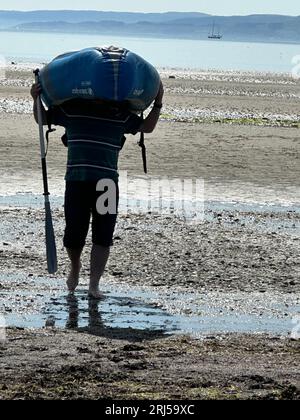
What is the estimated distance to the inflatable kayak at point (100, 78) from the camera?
8961 mm

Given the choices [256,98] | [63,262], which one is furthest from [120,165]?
[256,98]

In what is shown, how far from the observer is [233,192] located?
15.9m

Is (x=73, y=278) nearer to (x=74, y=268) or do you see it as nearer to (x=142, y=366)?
(x=74, y=268)

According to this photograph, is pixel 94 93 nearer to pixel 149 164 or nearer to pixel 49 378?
pixel 49 378

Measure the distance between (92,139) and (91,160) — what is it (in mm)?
157

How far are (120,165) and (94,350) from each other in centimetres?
1037

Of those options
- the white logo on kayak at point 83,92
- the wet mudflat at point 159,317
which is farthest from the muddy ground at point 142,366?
the white logo on kayak at point 83,92

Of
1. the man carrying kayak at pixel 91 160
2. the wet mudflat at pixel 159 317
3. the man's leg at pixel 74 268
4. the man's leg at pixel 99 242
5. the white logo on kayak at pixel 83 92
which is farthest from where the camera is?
the man's leg at pixel 74 268

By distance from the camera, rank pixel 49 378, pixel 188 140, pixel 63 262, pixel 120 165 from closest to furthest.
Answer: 1. pixel 49 378
2. pixel 63 262
3. pixel 120 165
4. pixel 188 140

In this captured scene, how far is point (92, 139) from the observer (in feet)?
29.8

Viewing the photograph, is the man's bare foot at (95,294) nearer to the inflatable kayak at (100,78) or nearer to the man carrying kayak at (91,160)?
the man carrying kayak at (91,160)

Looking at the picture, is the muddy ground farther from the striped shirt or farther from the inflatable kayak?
the inflatable kayak

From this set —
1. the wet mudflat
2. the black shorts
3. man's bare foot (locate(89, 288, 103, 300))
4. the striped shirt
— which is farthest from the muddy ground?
the striped shirt

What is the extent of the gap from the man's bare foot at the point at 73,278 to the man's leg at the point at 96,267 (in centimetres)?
15
